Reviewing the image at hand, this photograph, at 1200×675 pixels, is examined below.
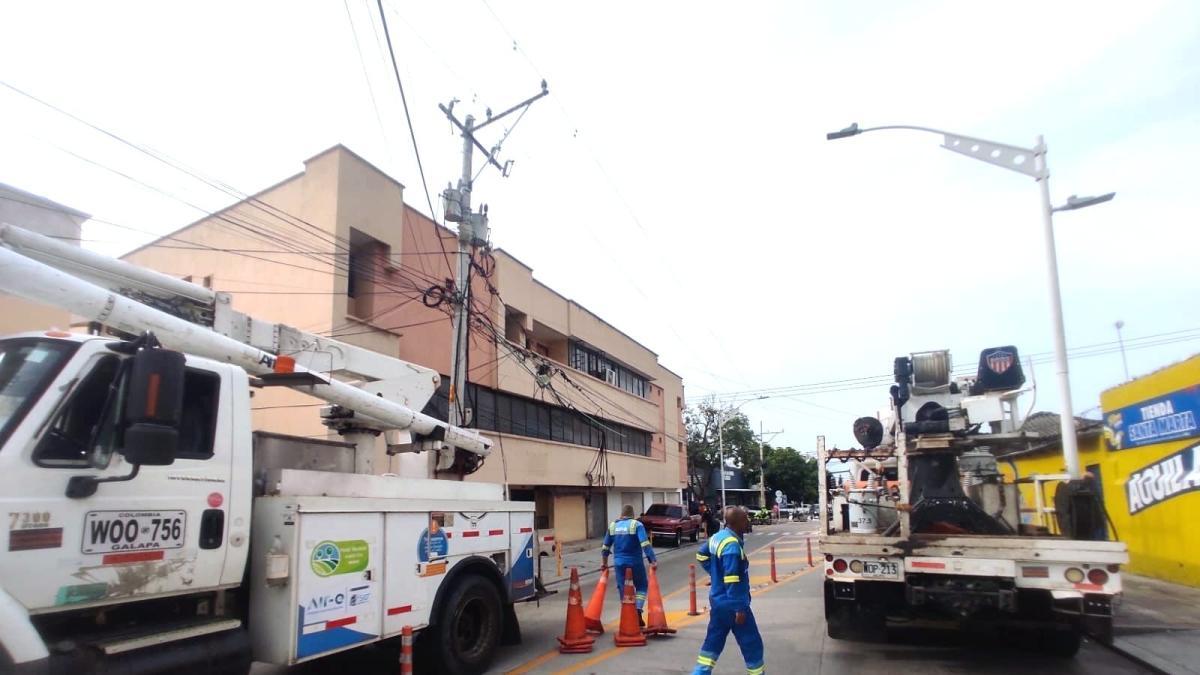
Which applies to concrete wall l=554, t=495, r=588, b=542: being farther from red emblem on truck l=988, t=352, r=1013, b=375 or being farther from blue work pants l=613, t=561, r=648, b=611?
red emblem on truck l=988, t=352, r=1013, b=375

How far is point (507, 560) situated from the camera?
7.95m

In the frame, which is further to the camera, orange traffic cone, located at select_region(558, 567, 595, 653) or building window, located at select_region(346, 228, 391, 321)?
building window, located at select_region(346, 228, 391, 321)

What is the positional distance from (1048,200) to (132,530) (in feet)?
33.5

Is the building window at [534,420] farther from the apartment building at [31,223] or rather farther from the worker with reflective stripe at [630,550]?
the worker with reflective stripe at [630,550]

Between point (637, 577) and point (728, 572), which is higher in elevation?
point (728, 572)

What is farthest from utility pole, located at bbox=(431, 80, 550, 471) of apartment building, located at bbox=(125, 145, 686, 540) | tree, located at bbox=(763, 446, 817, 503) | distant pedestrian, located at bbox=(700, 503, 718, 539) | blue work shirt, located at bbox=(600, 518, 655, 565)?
tree, located at bbox=(763, 446, 817, 503)

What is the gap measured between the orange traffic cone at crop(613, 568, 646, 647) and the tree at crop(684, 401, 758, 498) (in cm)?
4375

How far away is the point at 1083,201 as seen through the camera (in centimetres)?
930

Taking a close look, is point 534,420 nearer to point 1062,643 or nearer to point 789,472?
point 1062,643

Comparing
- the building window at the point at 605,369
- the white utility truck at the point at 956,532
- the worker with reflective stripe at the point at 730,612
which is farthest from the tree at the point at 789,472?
the worker with reflective stripe at the point at 730,612

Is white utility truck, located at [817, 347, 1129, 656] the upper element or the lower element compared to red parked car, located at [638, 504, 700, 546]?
upper

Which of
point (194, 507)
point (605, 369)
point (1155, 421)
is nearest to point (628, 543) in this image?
point (194, 507)

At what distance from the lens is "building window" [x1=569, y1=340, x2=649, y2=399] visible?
29.8 m

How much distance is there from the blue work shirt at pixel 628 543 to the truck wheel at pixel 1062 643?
4361 millimetres
